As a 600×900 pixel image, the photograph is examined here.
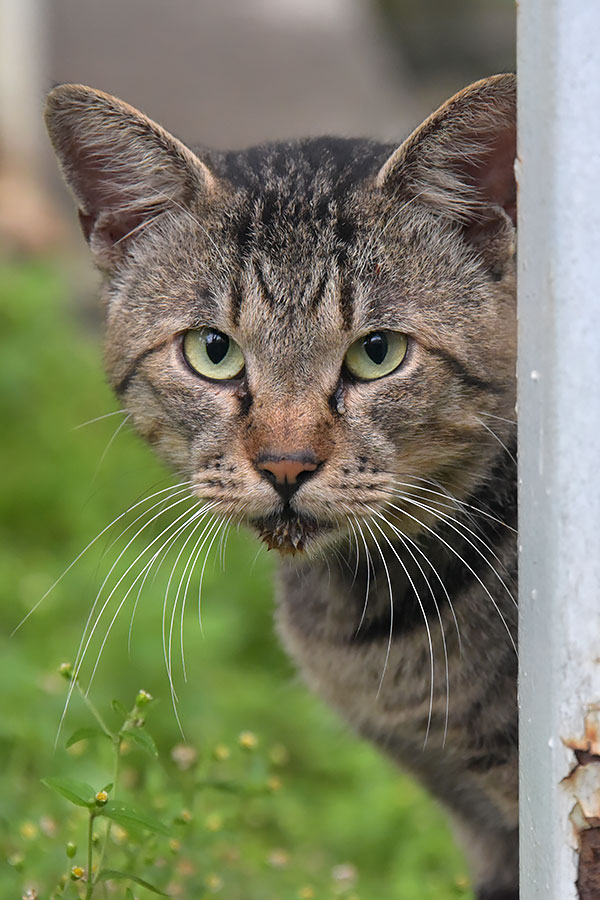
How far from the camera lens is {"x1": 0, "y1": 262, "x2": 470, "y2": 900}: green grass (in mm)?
2393

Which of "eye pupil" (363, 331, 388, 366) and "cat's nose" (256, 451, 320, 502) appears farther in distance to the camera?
"eye pupil" (363, 331, 388, 366)

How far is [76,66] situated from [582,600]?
8933 millimetres

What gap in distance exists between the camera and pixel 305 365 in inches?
77.7

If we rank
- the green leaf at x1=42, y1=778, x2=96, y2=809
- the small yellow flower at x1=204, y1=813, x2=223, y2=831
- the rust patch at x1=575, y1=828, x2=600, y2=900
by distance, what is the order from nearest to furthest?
1. the rust patch at x1=575, y1=828, x2=600, y2=900
2. the green leaf at x1=42, y1=778, x2=96, y2=809
3. the small yellow flower at x1=204, y1=813, x2=223, y2=831

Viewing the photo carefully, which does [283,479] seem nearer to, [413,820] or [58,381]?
[413,820]

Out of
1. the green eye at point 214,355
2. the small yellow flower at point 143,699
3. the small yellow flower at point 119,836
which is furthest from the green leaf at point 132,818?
the green eye at point 214,355

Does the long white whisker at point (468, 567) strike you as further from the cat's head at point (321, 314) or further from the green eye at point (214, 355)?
the green eye at point (214, 355)

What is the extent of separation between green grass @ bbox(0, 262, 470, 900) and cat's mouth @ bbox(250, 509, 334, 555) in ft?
1.19

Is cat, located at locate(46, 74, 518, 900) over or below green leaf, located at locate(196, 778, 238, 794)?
over

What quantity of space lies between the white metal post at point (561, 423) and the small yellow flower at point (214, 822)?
836 millimetres

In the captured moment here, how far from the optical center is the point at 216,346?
6.90ft

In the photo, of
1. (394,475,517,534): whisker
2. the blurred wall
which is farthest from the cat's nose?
the blurred wall

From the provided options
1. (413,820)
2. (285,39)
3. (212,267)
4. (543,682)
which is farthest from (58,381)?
(285,39)

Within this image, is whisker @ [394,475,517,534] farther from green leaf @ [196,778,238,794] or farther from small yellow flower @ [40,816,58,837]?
small yellow flower @ [40,816,58,837]
